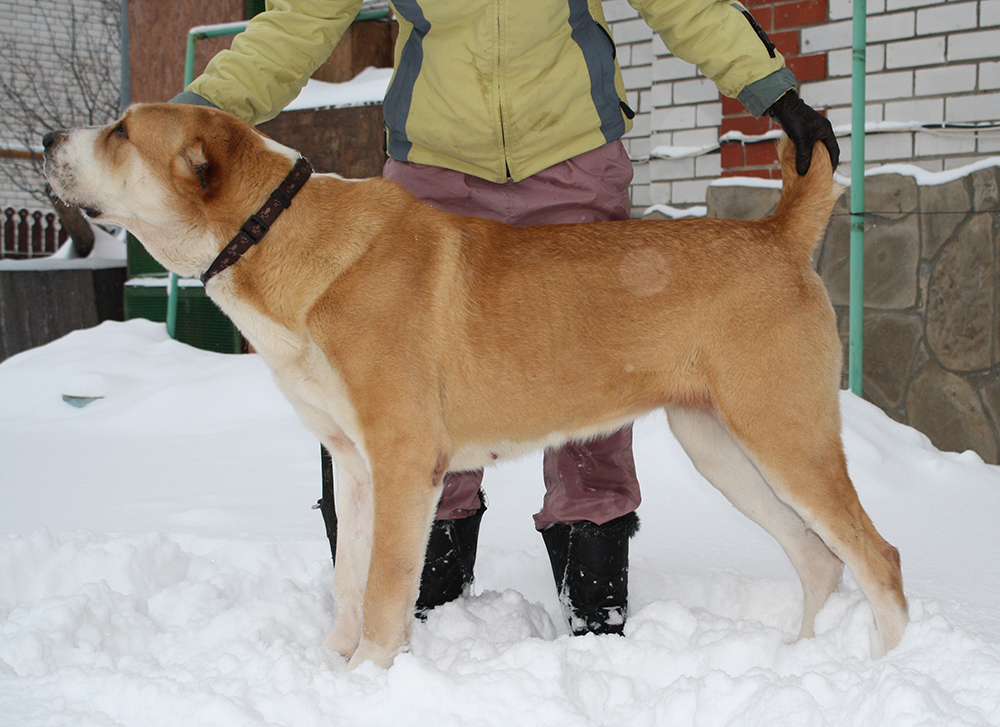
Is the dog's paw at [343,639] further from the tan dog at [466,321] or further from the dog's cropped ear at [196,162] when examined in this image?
the dog's cropped ear at [196,162]

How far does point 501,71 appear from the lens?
8.27 ft

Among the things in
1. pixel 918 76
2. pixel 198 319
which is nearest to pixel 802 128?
pixel 918 76

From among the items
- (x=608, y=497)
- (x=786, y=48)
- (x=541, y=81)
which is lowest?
(x=608, y=497)

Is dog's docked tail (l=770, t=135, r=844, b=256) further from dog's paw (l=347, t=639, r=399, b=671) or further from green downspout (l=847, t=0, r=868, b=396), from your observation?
green downspout (l=847, t=0, r=868, b=396)

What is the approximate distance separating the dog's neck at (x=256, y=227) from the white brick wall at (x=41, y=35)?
1761 cm

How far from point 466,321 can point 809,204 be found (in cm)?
105

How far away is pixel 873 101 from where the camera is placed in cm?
510

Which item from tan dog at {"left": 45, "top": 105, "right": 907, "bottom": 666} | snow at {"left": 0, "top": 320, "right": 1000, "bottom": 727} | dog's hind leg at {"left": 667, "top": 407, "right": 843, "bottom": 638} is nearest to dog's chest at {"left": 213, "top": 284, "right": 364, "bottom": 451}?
tan dog at {"left": 45, "top": 105, "right": 907, "bottom": 666}

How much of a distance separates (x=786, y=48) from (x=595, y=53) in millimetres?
3219

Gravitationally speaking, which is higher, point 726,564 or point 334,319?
point 334,319

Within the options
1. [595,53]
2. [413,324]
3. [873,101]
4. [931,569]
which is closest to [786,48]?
[873,101]

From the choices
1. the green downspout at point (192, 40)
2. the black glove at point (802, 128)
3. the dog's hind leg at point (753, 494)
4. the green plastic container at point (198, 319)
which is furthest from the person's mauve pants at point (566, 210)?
the green downspout at point (192, 40)

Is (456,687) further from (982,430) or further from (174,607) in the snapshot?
(982,430)

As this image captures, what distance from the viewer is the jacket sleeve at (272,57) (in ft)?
8.35
